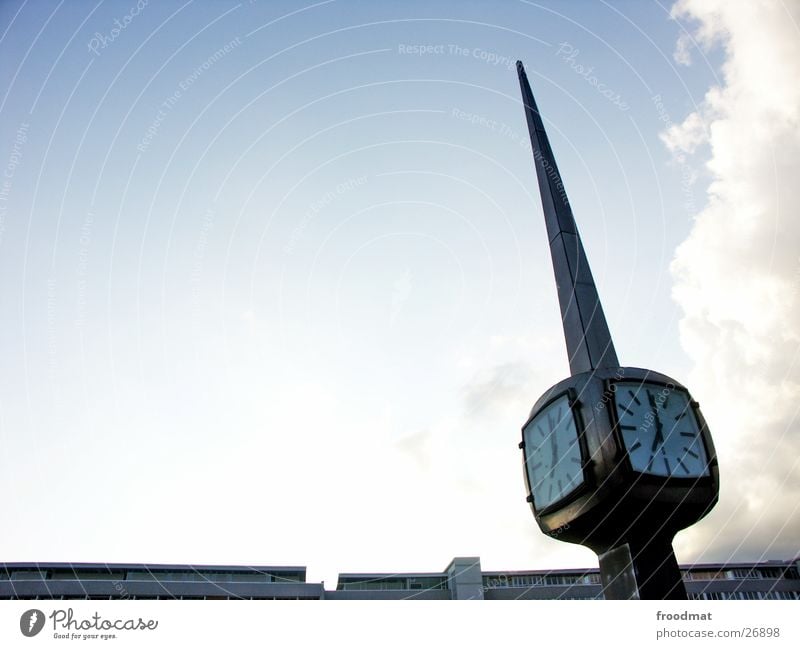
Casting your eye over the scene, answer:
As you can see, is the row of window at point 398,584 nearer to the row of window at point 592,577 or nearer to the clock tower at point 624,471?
the row of window at point 592,577

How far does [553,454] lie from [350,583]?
58.3 m

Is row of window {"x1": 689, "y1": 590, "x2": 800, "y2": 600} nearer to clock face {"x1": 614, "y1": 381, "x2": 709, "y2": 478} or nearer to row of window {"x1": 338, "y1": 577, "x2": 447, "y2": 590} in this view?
row of window {"x1": 338, "y1": 577, "x2": 447, "y2": 590}

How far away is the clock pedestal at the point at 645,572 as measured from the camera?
9.91 metres

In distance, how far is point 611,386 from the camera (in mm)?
10344

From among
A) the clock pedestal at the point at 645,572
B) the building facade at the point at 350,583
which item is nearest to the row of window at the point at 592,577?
the building facade at the point at 350,583

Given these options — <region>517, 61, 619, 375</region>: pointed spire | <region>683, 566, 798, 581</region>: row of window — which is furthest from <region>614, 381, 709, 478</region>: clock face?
<region>683, 566, 798, 581</region>: row of window

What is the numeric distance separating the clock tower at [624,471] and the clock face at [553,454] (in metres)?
0.02

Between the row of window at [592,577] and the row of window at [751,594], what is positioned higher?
the row of window at [592,577]

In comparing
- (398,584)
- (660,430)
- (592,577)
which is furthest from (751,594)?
(660,430)

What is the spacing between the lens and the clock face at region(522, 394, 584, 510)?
10.5m

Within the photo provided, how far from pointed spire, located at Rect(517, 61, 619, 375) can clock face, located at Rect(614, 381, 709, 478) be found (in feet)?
5.22
